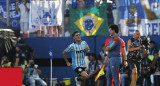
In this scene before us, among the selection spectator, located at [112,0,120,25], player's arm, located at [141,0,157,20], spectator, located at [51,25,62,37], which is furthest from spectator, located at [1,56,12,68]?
player's arm, located at [141,0,157,20]

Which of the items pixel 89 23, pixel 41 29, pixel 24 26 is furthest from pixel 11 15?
pixel 89 23

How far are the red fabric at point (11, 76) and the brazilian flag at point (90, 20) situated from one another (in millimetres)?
9036

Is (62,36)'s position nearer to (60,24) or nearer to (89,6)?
(60,24)

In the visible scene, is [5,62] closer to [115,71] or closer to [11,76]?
[115,71]

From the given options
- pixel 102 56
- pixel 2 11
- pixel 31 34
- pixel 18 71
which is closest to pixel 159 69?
pixel 102 56

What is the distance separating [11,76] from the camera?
7383 mm

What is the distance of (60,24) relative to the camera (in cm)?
1650

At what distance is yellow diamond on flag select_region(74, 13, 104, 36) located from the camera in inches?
637

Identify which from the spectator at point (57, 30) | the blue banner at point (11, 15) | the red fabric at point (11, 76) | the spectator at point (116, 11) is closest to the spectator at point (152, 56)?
the spectator at point (116, 11)

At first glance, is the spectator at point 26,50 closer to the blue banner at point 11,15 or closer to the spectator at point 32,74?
the spectator at point 32,74

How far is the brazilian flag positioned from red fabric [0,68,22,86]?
9.04 meters

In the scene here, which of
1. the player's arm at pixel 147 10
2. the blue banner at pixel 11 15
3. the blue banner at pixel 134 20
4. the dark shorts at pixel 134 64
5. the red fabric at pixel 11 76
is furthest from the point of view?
the blue banner at pixel 11 15

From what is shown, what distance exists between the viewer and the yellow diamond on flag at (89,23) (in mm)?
16172

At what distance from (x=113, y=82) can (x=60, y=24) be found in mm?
6627
